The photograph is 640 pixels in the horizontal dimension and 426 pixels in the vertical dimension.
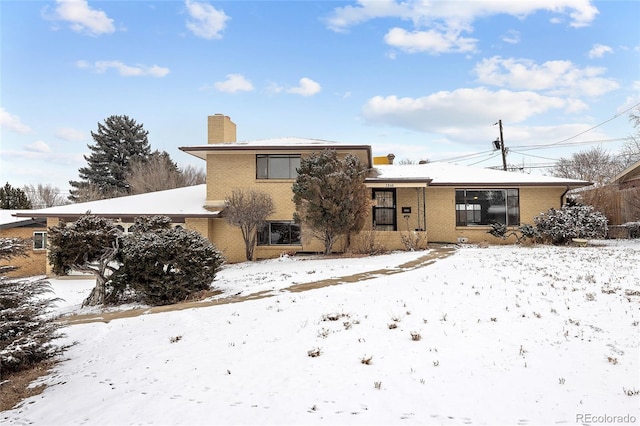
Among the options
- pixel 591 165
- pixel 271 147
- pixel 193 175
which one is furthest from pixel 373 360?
pixel 591 165

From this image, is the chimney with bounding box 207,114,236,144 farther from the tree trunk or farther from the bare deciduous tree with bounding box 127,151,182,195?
the bare deciduous tree with bounding box 127,151,182,195

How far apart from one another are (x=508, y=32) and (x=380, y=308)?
52.3 feet

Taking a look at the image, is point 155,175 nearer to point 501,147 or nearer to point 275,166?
point 275,166

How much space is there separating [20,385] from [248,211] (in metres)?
12.8

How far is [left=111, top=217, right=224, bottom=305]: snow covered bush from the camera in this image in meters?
11.0

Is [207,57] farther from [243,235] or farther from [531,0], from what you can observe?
[531,0]

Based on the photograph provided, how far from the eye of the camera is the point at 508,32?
58.8ft

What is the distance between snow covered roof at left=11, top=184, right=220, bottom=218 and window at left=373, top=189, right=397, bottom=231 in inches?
324

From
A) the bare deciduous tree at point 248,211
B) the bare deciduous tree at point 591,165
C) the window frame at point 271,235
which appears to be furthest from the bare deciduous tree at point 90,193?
the bare deciduous tree at point 591,165

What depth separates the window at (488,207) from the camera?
21109 mm

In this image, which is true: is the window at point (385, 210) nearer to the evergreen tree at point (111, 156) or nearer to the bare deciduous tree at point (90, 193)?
the bare deciduous tree at point (90, 193)

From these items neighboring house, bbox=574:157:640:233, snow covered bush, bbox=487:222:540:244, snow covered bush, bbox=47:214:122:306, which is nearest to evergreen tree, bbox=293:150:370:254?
snow covered bush, bbox=47:214:122:306

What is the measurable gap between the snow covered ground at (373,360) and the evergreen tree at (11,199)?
32859 millimetres

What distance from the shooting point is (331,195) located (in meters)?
16.4
